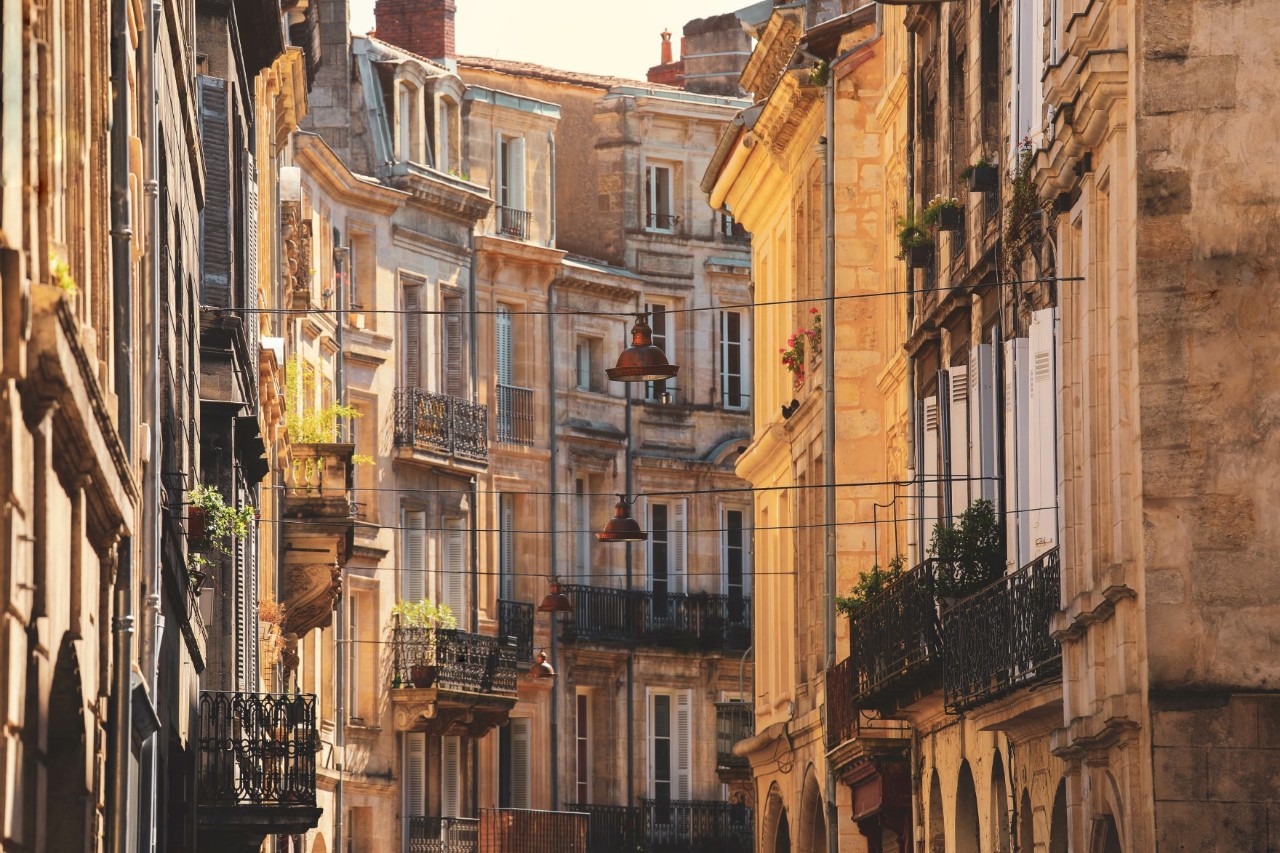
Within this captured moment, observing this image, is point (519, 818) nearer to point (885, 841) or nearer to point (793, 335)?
point (793, 335)

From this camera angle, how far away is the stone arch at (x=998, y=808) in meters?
25.6

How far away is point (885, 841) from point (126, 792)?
57.0ft

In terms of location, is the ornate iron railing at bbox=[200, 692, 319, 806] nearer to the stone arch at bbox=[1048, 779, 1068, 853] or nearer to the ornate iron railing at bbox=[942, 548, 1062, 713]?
the ornate iron railing at bbox=[942, 548, 1062, 713]

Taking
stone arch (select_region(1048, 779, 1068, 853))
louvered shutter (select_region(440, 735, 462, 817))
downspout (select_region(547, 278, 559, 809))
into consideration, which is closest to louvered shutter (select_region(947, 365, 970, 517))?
stone arch (select_region(1048, 779, 1068, 853))

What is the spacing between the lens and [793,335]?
38969 millimetres

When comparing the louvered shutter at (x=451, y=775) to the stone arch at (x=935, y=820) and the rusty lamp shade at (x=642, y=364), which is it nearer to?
the stone arch at (x=935, y=820)

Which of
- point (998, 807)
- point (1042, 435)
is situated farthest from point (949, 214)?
point (998, 807)

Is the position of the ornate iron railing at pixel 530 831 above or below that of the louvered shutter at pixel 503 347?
below

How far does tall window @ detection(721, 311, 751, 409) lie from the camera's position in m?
59.5

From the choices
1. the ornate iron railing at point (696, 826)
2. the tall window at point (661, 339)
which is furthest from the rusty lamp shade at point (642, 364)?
the tall window at point (661, 339)

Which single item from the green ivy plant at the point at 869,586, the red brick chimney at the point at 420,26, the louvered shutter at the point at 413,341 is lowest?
the green ivy plant at the point at 869,586

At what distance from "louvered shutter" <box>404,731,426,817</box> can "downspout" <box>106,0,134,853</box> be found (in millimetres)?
33086

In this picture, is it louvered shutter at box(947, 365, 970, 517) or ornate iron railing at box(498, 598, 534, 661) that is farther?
ornate iron railing at box(498, 598, 534, 661)

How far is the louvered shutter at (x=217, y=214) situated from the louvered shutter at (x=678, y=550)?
100 feet
